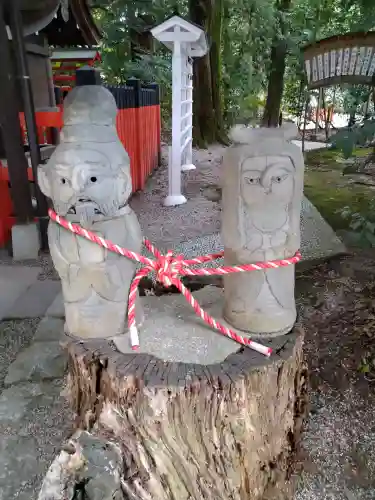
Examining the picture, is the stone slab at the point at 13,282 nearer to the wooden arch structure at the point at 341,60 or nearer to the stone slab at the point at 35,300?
the stone slab at the point at 35,300

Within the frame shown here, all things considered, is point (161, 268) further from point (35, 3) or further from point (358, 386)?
point (35, 3)

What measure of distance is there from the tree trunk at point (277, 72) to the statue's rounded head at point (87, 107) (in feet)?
28.9

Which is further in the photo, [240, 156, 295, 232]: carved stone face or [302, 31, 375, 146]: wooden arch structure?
[302, 31, 375, 146]: wooden arch structure

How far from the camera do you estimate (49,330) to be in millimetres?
2428

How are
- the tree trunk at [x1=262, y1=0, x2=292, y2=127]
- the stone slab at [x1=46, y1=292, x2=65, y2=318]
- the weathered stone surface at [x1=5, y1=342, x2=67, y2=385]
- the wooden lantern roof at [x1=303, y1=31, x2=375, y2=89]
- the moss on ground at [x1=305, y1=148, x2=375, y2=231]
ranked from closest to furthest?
the weathered stone surface at [x1=5, y1=342, x2=67, y2=385], the stone slab at [x1=46, y1=292, x2=65, y2=318], the wooden lantern roof at [x1=303, y1=31, x2=375, y2=89], the moss on ground at [x1=305, y1=148, x2=375, y2=231], the tree trunk at [x1=262, y1=0, x2=292, y2=127]

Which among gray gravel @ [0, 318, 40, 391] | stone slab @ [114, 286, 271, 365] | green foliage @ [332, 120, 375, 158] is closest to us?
stone slab @ [114, 286, 271, 365]

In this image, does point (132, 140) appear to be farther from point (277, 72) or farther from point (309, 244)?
point (277, 72)

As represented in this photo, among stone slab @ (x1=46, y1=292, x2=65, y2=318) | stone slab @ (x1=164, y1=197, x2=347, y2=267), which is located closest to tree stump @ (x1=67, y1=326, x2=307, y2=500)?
stone slab @ (x1=46, y1=292, x2=65, y2=318)

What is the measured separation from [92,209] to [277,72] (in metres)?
9.82

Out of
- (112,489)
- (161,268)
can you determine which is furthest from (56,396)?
(161,268)

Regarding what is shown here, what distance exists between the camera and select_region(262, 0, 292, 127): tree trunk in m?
9.50

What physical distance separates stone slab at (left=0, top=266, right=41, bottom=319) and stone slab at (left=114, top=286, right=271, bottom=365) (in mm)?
1585

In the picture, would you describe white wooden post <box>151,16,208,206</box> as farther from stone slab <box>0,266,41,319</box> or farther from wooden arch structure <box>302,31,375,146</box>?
stone slab <box>0,266,41,319</box>

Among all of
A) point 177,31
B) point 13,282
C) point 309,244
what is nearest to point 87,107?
point 13,282
